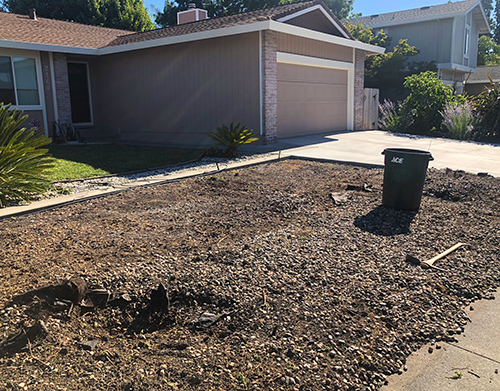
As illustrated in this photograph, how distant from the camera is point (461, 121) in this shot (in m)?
16.2

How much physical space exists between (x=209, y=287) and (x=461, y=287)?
2.30 meters

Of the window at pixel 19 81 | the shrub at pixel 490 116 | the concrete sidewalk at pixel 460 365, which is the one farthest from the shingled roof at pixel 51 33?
the concrete sidewalk at pixel 460 365

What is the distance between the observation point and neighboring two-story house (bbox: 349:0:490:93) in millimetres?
24969

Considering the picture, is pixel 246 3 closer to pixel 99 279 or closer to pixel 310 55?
pixel 310 55

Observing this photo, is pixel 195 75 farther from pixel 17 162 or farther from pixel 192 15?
pixel 17 162

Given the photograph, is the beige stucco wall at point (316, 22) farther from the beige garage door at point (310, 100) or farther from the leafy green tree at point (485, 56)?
the leafy green tree at point (485, 56)

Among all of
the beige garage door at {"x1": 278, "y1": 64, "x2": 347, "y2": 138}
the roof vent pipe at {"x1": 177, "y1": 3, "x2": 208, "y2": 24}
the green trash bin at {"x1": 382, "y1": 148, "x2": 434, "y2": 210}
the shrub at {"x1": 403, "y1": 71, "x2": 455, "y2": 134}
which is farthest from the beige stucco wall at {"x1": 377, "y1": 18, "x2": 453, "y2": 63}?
the green trash bin at {"x1": 382, "y1": 148, "x2": 434, "y2": 210}

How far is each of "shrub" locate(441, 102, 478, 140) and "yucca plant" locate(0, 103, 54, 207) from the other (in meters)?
14.4

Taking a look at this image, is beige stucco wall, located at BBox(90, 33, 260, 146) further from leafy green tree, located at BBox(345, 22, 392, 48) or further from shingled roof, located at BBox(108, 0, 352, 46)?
leafy green tree, located at BBox(345, 22, 392, 48)

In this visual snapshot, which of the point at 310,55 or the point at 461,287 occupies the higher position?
the point at 310,55

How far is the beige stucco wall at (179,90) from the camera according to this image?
45.2ft

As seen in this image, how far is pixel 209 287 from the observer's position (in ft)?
12.4

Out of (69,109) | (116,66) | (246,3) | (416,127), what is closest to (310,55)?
(416,127)

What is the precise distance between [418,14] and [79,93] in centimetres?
1968
